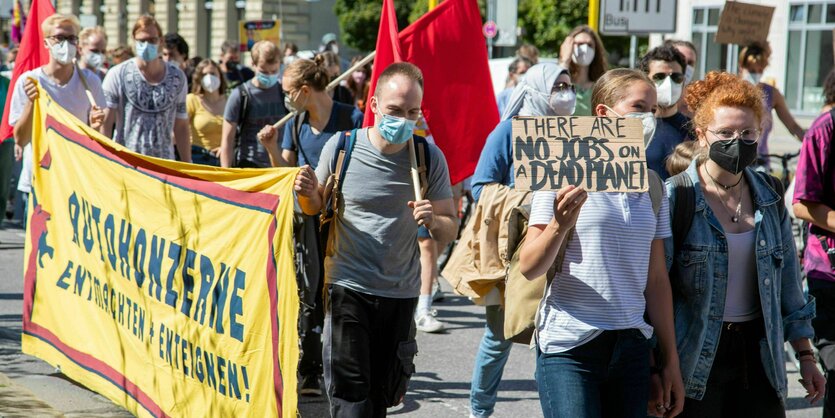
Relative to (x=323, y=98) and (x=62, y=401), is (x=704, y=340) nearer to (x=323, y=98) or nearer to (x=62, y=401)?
(x=323, y=98)

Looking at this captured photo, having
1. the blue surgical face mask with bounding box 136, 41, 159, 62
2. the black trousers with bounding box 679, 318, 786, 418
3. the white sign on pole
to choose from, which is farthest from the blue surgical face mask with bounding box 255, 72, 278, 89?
the white sign on pole

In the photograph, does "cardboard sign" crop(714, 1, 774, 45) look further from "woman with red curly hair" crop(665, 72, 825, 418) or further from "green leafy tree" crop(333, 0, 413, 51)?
"green leafy tree" crop(333, 0, 413, 51)

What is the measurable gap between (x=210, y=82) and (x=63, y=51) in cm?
340

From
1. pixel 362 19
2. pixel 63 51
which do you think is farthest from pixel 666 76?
pixel 362 19

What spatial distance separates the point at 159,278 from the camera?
5.35 metres

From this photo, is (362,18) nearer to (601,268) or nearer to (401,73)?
(401,73)

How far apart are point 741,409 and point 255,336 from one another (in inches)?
75.5

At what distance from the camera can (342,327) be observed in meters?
4.70

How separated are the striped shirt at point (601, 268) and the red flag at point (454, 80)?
316 cm

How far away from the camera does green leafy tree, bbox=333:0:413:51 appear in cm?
4797

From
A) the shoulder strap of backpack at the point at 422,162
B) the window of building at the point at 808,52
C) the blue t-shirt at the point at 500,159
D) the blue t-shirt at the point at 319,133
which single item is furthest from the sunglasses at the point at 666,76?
the window of building at the point at 808,52

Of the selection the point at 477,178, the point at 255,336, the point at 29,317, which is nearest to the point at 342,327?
the point at 255,336

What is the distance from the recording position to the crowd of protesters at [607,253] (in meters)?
3.67

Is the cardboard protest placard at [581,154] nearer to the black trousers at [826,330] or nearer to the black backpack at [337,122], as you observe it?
the black trousers at [826,330]
